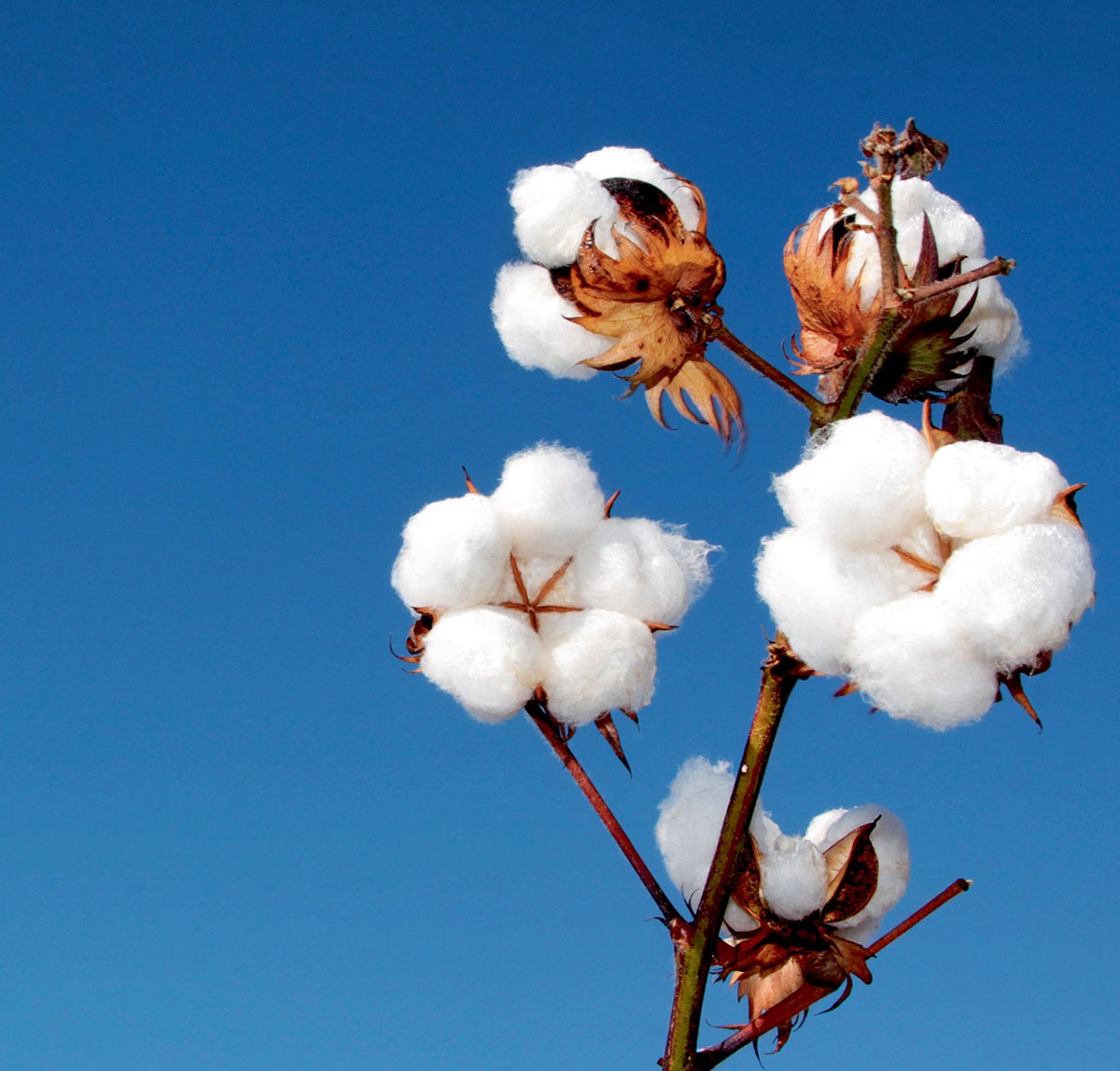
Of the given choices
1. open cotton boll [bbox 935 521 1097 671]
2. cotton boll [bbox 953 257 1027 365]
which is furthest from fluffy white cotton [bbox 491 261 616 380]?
open cotton boll [bbox 935 521 1097 671]

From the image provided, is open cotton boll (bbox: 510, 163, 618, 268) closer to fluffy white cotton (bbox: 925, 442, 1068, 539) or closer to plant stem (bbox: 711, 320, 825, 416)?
plant stem (bbox: 711, 320, 825, 416)

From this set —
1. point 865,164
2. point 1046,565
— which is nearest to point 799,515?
point 1046,565

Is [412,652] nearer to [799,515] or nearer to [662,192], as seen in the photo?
[799,515]

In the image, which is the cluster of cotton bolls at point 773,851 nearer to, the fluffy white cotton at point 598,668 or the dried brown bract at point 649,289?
the fluffy white cotton at point 598,668

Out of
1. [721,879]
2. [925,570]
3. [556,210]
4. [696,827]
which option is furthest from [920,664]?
[556,210]

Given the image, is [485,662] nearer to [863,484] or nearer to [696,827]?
[696,827]

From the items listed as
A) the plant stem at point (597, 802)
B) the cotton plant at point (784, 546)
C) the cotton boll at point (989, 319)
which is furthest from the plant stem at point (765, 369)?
the plant stem at point (597, 802)
